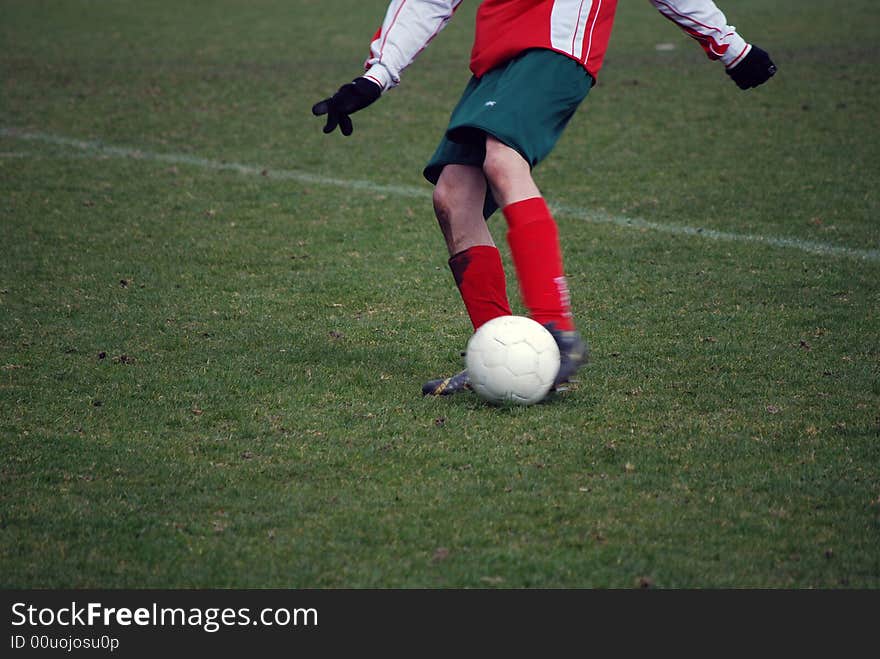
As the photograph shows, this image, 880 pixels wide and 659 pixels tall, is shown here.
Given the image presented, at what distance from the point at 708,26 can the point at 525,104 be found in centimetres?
86

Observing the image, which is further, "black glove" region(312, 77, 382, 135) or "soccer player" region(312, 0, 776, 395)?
"black glove" region(312, 77, 382, 135)

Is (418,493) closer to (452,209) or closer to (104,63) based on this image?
(452,209)

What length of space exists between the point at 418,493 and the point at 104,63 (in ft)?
37.1

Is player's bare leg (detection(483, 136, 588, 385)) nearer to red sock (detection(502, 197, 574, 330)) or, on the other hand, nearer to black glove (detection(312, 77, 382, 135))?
red sock (detection(502, 197, 574, 330))

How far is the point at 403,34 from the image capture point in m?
4.40

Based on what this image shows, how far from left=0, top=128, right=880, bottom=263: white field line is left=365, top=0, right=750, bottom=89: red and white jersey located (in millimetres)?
2207

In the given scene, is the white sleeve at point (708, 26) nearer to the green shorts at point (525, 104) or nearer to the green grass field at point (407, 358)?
the green shorts at point (525, 104)

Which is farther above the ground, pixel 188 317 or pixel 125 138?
pixel 188 317

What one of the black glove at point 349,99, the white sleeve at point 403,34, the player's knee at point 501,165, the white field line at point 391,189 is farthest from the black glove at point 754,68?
the white field line at point 391,189

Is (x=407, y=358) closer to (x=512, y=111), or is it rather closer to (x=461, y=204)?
(x=461, y=204)

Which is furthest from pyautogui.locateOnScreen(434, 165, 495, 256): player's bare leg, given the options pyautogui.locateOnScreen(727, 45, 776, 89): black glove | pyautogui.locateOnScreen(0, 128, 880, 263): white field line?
pyautogui.locateOnScreen(0, 128, 880, 263): white field line

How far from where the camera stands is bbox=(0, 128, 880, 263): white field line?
6508 millimetres

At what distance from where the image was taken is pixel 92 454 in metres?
3.72

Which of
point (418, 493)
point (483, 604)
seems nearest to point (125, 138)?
point (418, 493)
